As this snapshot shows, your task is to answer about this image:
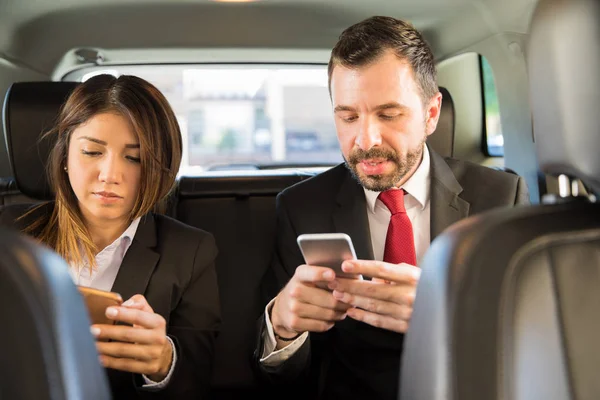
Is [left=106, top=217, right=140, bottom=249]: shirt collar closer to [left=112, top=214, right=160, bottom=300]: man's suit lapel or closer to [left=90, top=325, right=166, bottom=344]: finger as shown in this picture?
[left=112, top=214, right=160, bottom=300]: man's suit lapel

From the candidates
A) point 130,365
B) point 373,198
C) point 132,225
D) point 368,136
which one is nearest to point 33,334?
point 130,365

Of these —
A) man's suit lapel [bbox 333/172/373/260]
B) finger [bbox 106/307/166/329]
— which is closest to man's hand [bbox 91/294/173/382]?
finger [bbox 106/307/166/329]

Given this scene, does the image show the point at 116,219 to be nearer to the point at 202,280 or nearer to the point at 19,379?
the point at 202,280

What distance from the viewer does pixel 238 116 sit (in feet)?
13.0

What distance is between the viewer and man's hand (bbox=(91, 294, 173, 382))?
1.40m

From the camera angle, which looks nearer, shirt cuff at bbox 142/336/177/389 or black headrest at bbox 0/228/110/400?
black headrest at bbox 0/228/110/400

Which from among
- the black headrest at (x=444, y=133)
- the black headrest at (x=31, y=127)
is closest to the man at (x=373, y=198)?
the black headrest at (x=444, y=133)

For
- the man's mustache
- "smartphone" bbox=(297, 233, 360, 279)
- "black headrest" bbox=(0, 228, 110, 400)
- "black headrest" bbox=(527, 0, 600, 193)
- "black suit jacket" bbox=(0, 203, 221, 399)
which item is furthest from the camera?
the man's mustache

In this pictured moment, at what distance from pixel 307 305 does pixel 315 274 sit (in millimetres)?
146

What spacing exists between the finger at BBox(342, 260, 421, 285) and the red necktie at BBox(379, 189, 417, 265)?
1.20 feet

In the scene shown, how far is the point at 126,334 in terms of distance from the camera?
1435 millimetres

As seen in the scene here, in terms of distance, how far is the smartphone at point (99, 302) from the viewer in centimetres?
128

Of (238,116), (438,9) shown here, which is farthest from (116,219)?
(238,116)

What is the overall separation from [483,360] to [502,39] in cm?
223
